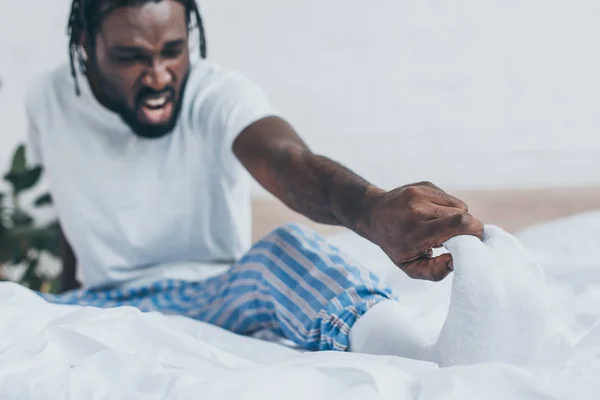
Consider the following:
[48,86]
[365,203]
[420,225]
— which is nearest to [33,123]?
[48,86]

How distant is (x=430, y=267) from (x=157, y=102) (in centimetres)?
64

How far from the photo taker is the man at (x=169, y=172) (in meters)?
1.03

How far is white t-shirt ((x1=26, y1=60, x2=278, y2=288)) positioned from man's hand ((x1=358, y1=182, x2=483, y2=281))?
570 mm

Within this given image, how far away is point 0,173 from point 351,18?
0.90 meters

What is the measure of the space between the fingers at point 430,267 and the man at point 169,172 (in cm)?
18

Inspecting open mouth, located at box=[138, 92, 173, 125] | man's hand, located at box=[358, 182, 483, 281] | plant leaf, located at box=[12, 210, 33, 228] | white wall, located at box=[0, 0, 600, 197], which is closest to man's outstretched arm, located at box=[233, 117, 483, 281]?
man's hand, located at box=[358, 182, 483, 281]

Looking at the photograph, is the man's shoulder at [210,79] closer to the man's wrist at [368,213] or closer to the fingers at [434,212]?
the man's wrist at [368,213]

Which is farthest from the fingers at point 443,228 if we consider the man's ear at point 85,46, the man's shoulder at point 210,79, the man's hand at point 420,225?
the man's ear at point 85,46

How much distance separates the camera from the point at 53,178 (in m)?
1.41

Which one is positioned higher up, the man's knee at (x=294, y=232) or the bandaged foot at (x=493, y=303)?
the bandaged foot at (x=493, y=303)

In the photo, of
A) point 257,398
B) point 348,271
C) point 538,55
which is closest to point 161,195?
point 348,271

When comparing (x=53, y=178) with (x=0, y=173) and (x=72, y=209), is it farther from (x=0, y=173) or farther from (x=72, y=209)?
(x=0, y=173)

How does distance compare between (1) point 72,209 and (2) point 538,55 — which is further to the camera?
(2) point 538,55

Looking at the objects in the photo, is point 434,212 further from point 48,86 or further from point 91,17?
point 48,86
